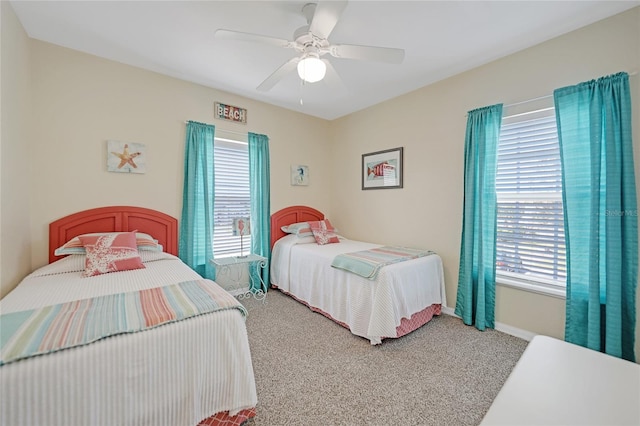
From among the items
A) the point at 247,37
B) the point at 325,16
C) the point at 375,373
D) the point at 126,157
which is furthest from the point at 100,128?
the point at 375,373

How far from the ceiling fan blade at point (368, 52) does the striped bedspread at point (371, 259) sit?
5.60 feet

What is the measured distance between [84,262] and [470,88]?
409 centimetres

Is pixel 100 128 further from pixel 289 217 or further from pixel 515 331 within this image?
pixel 515 331

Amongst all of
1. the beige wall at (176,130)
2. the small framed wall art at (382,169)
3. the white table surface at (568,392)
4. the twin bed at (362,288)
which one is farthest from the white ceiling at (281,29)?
the white table surface at (568,392)

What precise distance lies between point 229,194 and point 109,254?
5.20ft

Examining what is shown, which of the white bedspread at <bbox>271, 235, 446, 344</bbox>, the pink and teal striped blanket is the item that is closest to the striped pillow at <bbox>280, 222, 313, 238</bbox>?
the white bedspread at <bbox>271, 235, 446, 344</bbox>

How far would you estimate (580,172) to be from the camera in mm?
2104

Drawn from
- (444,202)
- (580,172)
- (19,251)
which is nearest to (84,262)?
(19,251)

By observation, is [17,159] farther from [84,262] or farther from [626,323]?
[626,323]

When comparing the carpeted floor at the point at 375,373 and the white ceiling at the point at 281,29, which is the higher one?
the white ceiling at the point at 281,29

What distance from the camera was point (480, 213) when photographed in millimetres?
2631

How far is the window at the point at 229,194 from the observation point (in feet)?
11.4

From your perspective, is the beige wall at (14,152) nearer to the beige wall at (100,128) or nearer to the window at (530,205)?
the beige wall at (100,128)

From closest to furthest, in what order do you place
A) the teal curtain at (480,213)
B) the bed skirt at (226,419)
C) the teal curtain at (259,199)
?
the bed skirt at (226,419), the teal curtain at (480,213), the teal curtain at (259,199)
